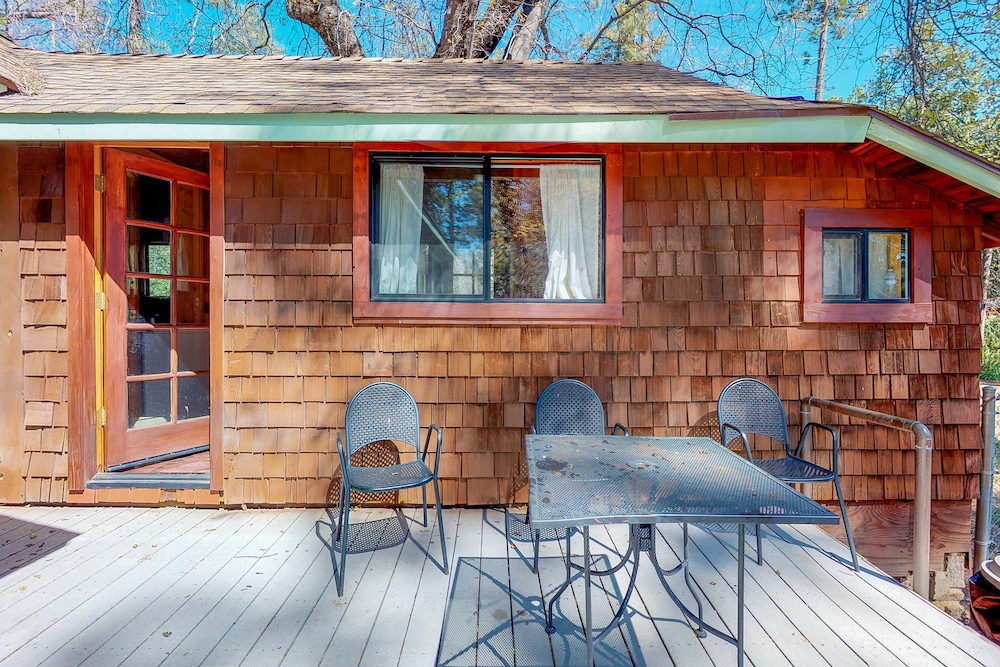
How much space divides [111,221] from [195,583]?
2.36 metres

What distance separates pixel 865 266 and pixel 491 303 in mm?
2391

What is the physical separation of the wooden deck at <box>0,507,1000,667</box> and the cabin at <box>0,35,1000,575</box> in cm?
51

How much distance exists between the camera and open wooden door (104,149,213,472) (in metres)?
2.95

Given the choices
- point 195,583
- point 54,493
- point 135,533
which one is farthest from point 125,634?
point 54,493

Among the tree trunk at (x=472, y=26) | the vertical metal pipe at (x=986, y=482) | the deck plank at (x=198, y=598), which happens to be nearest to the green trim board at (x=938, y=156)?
the vertical metal pipe at (x=986, y=482)

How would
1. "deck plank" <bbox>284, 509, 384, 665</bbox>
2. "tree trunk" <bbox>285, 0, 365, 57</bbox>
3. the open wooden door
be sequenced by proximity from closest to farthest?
"deck plank" <bbox>284, 509, 384, 665</bbox> → the open wooden door → "tree trunk" <bbox>285, 0, 365, 57</bbox>

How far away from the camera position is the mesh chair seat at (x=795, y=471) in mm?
2349

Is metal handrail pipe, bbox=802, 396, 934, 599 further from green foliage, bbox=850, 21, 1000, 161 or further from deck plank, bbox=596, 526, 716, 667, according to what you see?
green foliage, bbox=850, 21, 1000, 161

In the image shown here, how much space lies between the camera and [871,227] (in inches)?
112

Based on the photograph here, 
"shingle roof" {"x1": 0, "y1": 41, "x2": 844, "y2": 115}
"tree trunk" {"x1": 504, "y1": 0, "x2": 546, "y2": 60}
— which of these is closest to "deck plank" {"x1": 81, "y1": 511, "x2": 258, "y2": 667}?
"shingle roof" {"x1": 0, "y1": 41, "x2": 844, "y2": 115}

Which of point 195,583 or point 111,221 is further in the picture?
point 111,221

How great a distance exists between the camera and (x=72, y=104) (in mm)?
2533

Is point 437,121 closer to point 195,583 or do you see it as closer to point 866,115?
point 866,115

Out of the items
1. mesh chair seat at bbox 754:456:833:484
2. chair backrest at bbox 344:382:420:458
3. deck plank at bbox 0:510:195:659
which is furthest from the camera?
chair backrest at bbox 344:382:420:458
